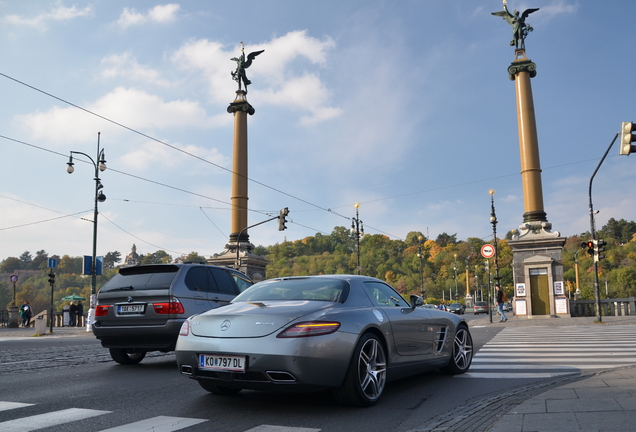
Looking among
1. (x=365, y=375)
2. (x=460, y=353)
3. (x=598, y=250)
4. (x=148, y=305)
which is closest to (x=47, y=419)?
(x=365, y=375)

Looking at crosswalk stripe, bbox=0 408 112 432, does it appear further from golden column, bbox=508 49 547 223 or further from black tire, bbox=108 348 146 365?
golden column, bbox=508 49 547 223

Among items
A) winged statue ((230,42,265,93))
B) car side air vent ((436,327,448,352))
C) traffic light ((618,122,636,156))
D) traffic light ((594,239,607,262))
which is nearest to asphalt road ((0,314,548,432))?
car side air vent ((436,327,448,352))

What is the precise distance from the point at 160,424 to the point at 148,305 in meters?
4.38

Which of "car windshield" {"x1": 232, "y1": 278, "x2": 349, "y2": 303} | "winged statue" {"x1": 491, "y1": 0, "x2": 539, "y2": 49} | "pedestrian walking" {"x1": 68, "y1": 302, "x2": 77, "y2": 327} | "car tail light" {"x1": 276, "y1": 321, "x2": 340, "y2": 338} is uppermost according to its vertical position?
"winged statue" {"x1": 491, "y1": 0, "x2": 539, "y2": 49}

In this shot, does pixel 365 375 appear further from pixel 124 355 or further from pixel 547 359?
pixel 124 355

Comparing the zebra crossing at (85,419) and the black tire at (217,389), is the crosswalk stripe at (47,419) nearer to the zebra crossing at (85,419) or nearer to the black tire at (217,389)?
the zebra crossing at (85,419)

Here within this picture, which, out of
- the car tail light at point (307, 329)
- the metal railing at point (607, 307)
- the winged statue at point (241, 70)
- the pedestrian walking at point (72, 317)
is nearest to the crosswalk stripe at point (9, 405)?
the car tail light at point (307, 329)

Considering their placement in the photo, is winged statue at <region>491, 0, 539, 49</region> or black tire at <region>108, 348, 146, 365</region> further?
winged statue at <region>491, 0, 539, 49</region>

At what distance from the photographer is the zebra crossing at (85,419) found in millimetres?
4418

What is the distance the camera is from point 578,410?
470 cm

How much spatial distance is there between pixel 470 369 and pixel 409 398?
273 centimetres

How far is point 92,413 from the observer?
5.09m

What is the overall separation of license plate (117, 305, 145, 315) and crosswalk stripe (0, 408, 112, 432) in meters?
3.56

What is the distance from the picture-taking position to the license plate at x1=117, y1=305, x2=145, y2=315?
347 inches
